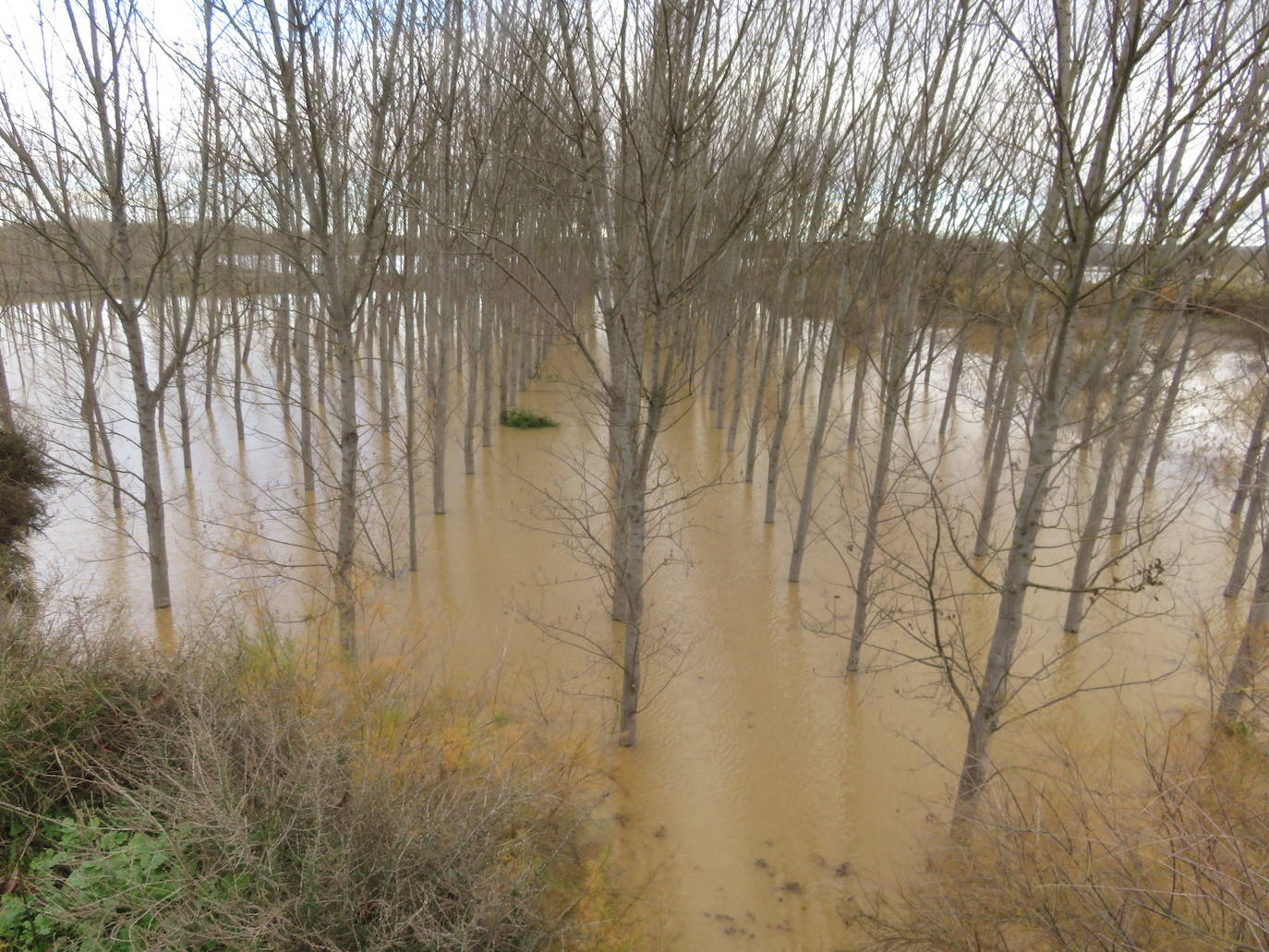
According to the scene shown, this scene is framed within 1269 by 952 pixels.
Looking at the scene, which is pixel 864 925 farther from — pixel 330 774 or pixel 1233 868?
pixel 330 774

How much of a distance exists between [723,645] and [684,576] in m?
2.08

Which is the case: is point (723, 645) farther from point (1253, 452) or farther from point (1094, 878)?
point (1253, 452)

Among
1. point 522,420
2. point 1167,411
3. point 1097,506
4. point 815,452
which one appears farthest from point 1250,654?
point 522,420

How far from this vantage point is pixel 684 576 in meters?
12.9

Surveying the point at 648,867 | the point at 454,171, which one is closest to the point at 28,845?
the point at 648,867

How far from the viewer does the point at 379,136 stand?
27.9 ft

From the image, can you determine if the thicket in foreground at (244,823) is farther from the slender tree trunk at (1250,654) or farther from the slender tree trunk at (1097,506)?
the slender tree trunk at (1097,506)

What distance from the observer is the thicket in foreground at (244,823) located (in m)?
4.23

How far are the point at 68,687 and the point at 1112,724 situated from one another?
404 inches

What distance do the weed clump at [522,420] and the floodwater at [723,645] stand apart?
3.14 metres

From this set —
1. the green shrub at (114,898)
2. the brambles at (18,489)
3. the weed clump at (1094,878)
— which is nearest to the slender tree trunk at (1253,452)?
the weed clump at (1094,878)

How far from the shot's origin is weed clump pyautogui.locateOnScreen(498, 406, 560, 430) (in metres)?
20.5

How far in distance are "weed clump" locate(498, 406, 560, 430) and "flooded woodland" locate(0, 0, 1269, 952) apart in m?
3.01

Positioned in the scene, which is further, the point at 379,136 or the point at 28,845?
the point at 379,136
